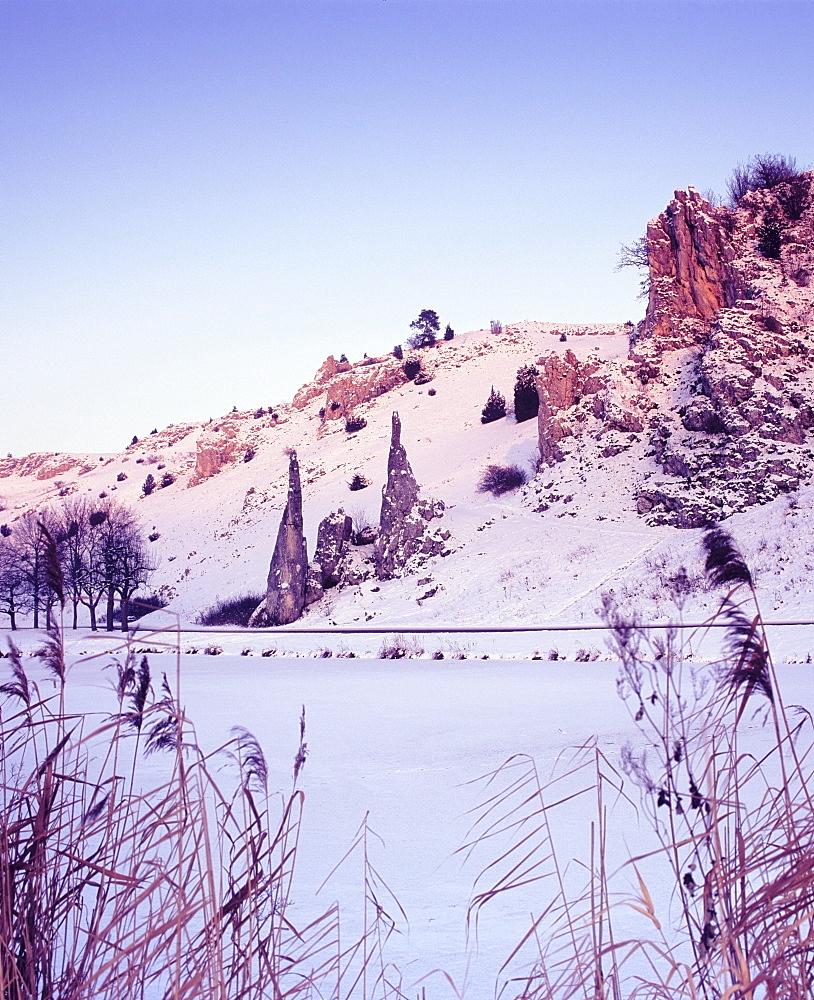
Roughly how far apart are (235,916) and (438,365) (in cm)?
7041

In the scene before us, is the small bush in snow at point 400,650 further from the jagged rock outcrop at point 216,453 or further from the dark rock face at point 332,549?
the jagged rock outcrop at point 216,453

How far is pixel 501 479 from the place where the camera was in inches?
1545

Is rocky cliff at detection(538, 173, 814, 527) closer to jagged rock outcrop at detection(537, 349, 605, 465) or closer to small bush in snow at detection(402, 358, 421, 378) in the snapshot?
jagged rock outcrop at detection(537, 349, 605, 465)

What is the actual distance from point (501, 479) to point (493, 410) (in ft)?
51.4

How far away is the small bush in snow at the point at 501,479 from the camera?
38.7m

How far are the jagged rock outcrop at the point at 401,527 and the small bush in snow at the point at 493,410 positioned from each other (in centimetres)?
2177

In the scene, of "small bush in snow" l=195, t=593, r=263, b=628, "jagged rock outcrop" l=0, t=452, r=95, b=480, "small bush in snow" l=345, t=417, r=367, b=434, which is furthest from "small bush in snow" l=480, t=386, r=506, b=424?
"jagged rock outcrop" l=0, t=452, r=95, b=480

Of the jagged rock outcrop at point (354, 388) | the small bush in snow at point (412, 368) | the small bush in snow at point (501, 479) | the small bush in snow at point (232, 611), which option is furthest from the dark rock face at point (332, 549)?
the small bush in snow at point (412, 368)

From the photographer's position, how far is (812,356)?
98.9 ft

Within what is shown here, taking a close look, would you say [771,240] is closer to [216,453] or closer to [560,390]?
[560,390]

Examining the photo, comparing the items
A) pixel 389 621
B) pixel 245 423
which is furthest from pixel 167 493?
pixel 389 621

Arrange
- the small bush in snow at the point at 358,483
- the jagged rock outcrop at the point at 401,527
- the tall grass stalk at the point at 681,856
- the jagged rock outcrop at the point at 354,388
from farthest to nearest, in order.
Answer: the jagged rock outcrop at the point at 354,388
the small bush in snow at the point at 358,483
the jagged rock outcrop at the point at 401,527
the tall grass stalk at the point at 681,856

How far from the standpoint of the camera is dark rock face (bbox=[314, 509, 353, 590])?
3180 cm

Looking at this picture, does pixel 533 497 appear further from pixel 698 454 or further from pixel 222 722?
pixel 222 722
